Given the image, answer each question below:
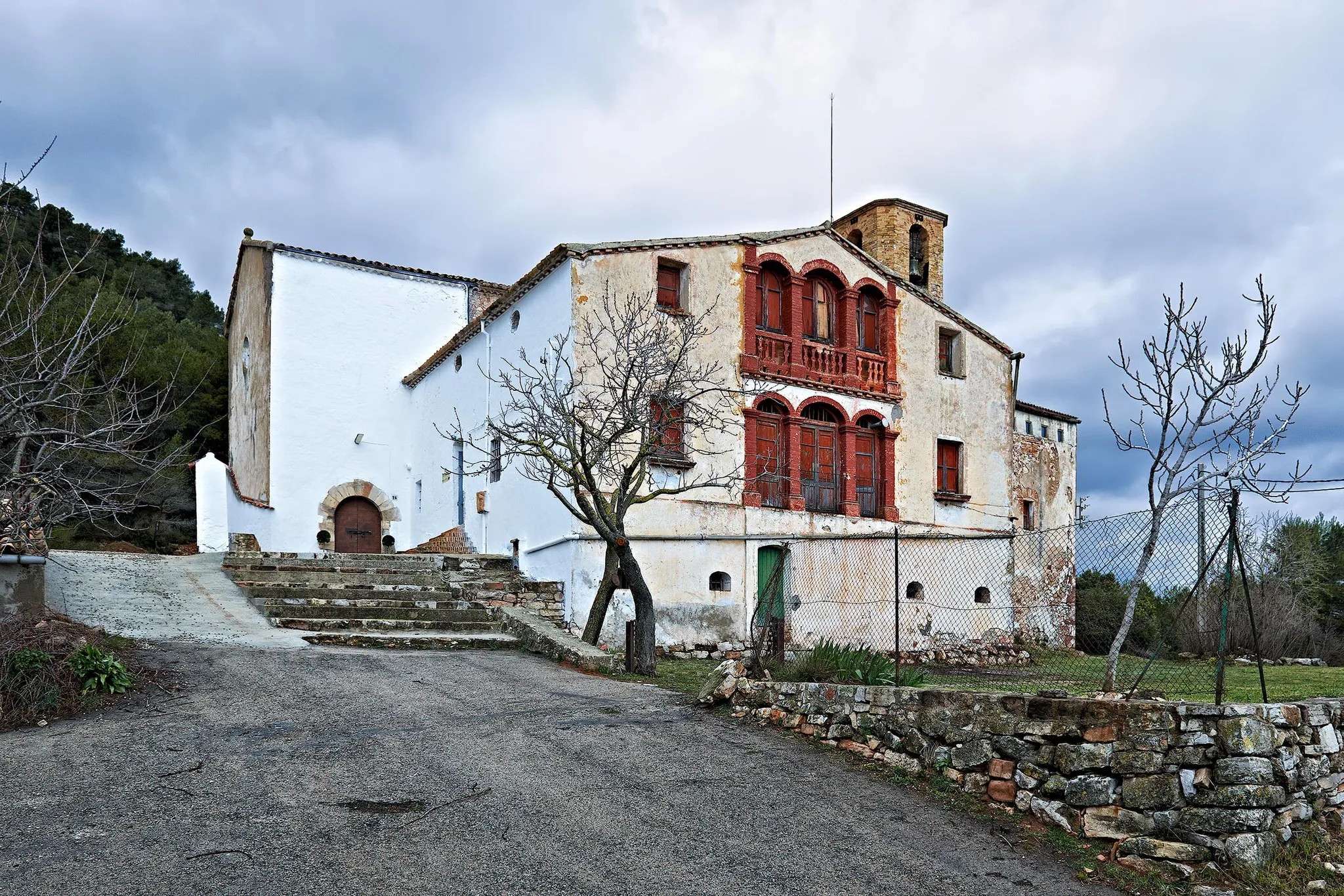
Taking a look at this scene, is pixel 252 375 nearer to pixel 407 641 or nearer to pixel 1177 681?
pixel 407 641

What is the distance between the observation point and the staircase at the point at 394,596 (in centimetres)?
1403

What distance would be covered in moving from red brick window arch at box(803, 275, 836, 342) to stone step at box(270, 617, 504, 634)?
8.72m

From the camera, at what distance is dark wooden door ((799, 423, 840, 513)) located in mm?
19000

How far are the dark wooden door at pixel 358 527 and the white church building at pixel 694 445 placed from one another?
6 centimetres

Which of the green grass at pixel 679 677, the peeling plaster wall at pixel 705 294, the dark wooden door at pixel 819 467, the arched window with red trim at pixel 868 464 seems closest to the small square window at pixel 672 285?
the peeling plaster wall at pixel 705 294

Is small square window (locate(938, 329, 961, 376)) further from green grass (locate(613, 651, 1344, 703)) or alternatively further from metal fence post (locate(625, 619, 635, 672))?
metal fence post (locate(625, 619, 635, 672))

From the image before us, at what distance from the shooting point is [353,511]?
78.0 ft

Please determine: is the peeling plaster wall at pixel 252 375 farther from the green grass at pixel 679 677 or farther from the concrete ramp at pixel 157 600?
the green grass at pixel 679 677

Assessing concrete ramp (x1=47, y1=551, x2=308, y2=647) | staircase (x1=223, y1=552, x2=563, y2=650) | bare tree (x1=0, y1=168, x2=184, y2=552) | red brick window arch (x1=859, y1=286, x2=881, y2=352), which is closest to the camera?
bare tree (x1=0, y1=168, x2=184, y2=552)

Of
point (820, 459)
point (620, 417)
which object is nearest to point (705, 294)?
point (620, 417)

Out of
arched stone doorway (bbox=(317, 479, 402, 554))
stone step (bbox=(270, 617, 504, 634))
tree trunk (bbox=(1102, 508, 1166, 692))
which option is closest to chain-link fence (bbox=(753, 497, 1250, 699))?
tree trunk (bbox=(1102, 508, 1166, 692))

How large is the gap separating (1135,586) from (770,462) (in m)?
10.1

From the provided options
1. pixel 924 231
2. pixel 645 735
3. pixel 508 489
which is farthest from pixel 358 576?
pixel 924 231

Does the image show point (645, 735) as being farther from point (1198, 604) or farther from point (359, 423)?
point (359, 423)
